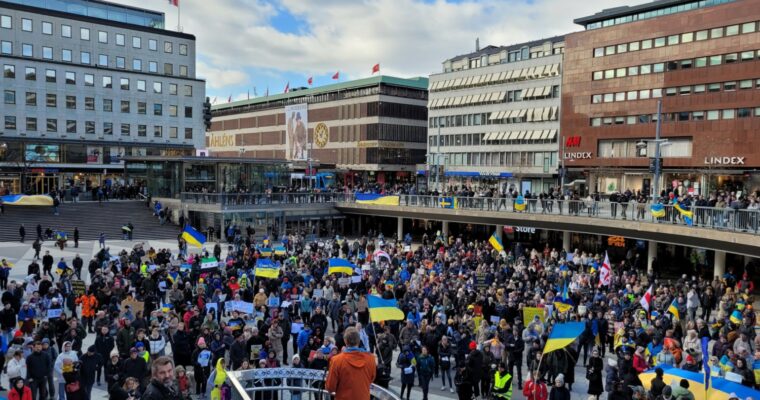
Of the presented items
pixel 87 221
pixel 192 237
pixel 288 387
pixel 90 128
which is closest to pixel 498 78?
pixel 90 128

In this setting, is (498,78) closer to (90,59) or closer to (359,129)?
(359,129)

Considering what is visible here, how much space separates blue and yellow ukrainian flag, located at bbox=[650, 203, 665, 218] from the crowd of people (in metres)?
6.41

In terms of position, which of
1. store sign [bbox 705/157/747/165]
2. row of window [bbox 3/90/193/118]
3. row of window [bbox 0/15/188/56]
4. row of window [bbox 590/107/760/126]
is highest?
row of window [bbox 0/15/188/56]

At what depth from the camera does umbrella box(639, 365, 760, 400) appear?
1224cm

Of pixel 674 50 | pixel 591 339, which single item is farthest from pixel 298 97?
pixel 591 339

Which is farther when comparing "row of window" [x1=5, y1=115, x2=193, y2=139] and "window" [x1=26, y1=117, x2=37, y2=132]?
"window" [x1=26, y1=117, x2=37, y2=132]

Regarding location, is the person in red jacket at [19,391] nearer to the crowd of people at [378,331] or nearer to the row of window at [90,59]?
the crowd of people at [378,331]

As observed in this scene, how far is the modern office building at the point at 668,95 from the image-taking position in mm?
53750

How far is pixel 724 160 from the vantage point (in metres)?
55.2

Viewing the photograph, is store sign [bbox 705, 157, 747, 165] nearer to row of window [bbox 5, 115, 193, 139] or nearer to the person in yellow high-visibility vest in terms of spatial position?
the person in yellow high-visibility vest

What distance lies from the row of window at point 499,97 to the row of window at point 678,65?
21.1 feet

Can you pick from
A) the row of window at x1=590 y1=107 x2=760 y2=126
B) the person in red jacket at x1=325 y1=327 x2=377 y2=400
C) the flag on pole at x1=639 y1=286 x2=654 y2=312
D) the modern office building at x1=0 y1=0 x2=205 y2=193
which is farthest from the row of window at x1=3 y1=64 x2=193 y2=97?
the person in red jacket at x1=325 y1=327 x2=377 y2=400

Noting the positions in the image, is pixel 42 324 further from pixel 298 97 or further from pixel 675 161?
pixel 298 97

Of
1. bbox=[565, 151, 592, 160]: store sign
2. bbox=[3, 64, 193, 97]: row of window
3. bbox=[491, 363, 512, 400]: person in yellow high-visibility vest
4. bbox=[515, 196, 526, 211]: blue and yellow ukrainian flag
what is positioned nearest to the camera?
bbox=[491, 363, 512, 400]: person in yellow high-visibility vest
